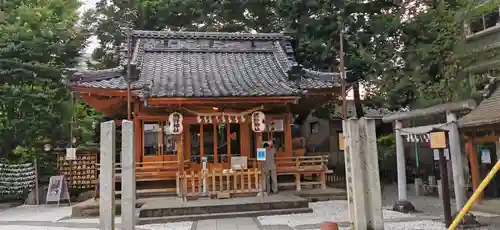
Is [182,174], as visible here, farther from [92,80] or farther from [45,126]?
[45,126]

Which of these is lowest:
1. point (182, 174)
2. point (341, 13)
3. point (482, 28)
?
point (182, 174)

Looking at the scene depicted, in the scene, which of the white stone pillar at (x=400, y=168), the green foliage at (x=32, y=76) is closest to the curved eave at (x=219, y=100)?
the white stone pillar at (x=400, y=168)

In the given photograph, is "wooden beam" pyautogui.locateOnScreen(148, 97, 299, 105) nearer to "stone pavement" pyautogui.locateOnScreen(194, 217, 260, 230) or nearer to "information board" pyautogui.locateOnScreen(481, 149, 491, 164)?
"stone pavement" pyautogui.locateOnScreen(194, 217, 260, 230)

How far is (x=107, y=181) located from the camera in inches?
239

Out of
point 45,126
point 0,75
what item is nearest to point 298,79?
point 45,126

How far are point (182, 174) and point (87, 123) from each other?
26.5ft

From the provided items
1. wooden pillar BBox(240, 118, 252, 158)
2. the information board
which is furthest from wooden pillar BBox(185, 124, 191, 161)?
the information board

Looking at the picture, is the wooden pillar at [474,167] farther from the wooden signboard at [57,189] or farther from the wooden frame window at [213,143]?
the wooden signboard at [57,189]

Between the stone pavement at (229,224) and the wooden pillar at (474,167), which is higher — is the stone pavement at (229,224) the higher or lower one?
the lower one

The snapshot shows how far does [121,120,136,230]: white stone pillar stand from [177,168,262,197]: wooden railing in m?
4.68

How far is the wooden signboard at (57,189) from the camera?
13391mm

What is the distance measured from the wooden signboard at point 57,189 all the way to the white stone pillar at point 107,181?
28.1 ft

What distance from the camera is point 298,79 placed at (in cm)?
1342

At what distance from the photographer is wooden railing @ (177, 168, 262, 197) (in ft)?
36.6
